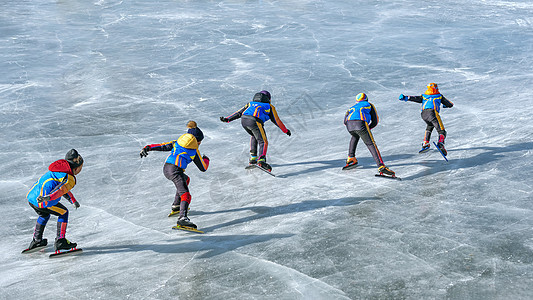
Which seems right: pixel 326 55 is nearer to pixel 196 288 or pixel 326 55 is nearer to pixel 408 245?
pixel 408 245

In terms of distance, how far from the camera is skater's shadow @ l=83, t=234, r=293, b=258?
20.4 feet

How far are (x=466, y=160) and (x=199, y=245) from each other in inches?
193

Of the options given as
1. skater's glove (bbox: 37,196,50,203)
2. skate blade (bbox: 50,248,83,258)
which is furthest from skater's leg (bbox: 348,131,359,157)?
skater's glove (bbox: 37,196,50,203)

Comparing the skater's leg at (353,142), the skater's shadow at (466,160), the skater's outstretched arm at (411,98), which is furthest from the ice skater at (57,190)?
the skater's outstretched arm at (411,98)

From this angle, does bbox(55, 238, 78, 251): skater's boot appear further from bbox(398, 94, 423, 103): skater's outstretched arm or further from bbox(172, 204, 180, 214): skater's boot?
bbox(398, 94, 423, 103): skater's outstretched arm

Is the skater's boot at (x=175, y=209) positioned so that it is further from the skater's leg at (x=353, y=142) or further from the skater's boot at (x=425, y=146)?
the skater's boot at (x=425, y=146)

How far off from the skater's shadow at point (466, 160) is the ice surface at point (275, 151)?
0.05m

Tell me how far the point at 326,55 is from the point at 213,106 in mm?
4856

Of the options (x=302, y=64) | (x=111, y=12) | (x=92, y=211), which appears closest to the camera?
(x=92, y=211)

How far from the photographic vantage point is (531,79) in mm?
13773

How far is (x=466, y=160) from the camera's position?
8953 millimetres

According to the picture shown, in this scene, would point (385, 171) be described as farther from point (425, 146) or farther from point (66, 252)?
point (66, 252)

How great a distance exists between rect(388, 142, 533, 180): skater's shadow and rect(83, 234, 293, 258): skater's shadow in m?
3.03

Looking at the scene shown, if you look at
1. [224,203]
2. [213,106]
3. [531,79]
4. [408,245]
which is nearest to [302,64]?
[213,106]
